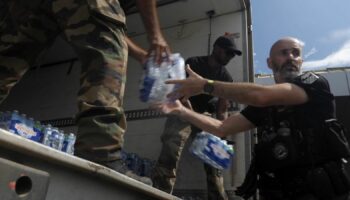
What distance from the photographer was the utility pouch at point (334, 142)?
203 cm

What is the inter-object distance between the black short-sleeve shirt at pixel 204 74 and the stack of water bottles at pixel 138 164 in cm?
79

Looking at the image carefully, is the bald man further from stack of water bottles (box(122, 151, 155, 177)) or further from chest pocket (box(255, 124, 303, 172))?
stack of water bottles (box(122, 151, 155, 177))

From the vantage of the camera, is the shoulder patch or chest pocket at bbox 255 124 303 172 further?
the shoulder patch

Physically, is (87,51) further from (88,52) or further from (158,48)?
(158,48)

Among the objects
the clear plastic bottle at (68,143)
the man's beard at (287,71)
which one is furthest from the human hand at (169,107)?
the clear plastic bottle at (68,143)

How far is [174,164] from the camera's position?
3236 mm

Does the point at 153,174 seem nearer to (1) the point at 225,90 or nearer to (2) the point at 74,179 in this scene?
(1) the point at 225,90

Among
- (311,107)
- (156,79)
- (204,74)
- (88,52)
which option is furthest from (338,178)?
(204,74)

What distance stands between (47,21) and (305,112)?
1493 mm

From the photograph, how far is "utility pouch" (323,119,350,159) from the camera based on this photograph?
6.65 ft

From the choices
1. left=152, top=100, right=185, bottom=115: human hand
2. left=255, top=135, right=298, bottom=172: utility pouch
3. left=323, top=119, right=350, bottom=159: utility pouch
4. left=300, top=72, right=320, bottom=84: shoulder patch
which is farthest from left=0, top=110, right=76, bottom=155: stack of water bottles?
left=323, top=119, right=350, bottom=159: utility pouch

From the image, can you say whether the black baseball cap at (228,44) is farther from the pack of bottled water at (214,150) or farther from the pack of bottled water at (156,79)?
the pack of bottled water at (156,79)

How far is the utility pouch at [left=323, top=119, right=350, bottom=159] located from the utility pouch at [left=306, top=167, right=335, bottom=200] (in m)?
0.13

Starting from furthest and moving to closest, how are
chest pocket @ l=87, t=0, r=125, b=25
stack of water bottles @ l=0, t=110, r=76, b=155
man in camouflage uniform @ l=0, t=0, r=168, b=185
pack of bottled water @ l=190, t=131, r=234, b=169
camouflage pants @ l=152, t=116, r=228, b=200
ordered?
1. stack of water bottles @ l=0, t=110, r=76, b=155
2. camouflage pants @ l=152, t=116, r=228, b=200
3. pack of bottled water @ l=190, t=131, r=234, b=169
4. chest pocket @ l=87, t=0, r=125, b=25
5. man in camouflage uniform @ l=0, t=0, r=168, b=185
